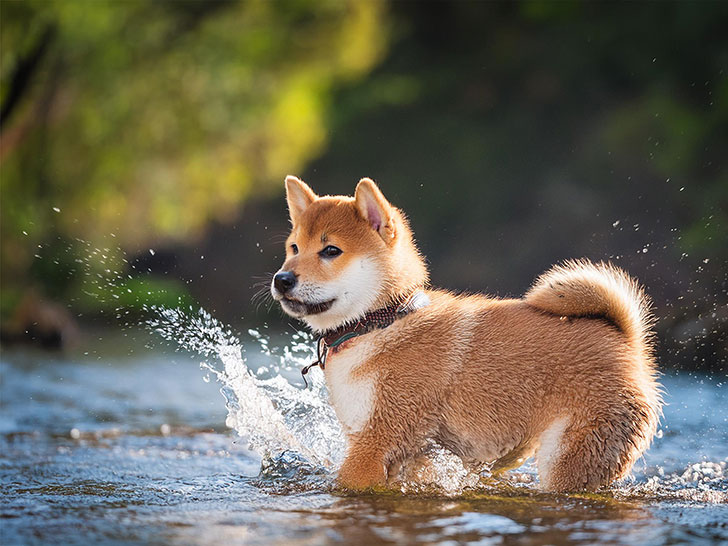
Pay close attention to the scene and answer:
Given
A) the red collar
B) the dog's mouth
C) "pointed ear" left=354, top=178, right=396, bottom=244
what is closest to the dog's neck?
→ the red collar

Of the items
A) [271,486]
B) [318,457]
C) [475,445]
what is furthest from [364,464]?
[318,457]

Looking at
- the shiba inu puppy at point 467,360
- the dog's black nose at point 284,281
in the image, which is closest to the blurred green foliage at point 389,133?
the shiba inu puppy at point 467,360

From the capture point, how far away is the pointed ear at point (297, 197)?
192 inches

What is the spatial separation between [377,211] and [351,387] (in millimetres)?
880

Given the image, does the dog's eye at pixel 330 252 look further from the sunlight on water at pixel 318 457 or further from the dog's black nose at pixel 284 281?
the sunlight on water at pixel 318 457

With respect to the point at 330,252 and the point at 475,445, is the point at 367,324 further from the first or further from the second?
the point at 475,445

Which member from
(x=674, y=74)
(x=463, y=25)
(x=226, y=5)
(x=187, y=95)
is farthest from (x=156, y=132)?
(x=463, y=25)

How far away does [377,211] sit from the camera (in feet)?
14.9

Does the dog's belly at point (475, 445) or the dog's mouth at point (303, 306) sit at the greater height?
the dog's mouth at point (303, 306)

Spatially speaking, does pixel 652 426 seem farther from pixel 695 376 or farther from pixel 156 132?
pixel 156 132

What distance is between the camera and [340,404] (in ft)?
14.6

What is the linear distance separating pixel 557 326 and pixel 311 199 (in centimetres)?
147

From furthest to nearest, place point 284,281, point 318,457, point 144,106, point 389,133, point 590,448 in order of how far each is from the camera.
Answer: point 389,133
point 144,106
point 318,457
point 284,281
point 590,448

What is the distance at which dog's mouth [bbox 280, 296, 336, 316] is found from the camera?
4.38 metres
